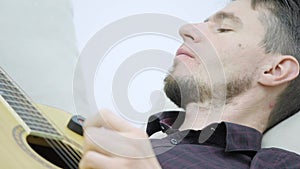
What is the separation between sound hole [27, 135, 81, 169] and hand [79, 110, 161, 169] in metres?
0.24

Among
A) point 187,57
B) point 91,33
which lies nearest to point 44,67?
point 91,33

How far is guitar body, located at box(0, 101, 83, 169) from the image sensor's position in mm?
A: 668

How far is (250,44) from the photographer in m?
1.05

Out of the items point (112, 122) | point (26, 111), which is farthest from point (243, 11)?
point (112, 122)

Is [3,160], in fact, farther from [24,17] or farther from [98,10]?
[98,10]

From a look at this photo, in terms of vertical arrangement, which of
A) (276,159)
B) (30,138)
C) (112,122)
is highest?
(112,122)

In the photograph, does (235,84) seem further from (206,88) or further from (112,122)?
(112,122)

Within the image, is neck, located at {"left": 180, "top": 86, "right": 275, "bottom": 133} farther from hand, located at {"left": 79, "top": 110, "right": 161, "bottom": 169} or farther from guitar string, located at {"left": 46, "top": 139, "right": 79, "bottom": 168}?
hand, located at {"left": 79, "top": 110, "right": 161, "bottom": 169}

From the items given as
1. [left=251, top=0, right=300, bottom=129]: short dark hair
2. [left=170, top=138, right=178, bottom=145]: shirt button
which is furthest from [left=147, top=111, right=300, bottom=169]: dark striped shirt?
[left=251, top=0, right=300, bottom=129]: short dark hair

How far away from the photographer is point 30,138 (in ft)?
2.53

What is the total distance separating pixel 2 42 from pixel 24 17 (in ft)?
0.35

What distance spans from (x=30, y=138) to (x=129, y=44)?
246 millimetres

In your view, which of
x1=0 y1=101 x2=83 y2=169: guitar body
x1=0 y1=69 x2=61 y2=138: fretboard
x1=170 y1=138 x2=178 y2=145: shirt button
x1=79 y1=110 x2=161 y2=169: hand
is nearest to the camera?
x1=79 y1=110 x2=161 y2=169: hand

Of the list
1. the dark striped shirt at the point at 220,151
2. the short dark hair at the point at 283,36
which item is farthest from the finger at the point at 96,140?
the short dark hair at the point at 283,36
